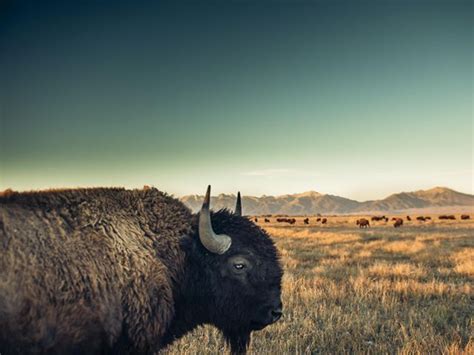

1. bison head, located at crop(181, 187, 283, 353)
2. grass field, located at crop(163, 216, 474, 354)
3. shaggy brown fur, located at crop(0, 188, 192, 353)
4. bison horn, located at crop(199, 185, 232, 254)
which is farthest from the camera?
grass field, located at crop(163, 216, 474, 354)

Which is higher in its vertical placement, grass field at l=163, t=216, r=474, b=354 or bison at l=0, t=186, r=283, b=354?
bison at l=0, t=186, r=283, b=354

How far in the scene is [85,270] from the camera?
12.4ft

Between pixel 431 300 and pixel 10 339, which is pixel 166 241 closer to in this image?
pixel 10 339

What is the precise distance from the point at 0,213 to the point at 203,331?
4.86 meters

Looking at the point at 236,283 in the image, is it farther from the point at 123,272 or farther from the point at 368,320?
the point at 368,320

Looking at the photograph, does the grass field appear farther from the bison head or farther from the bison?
the bison

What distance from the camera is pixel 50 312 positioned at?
3479 mm

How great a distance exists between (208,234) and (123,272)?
1.09 meters

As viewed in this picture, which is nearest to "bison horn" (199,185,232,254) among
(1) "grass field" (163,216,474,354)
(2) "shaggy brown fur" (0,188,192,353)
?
(2) "shaggy brown fur" (0,188,192,353)

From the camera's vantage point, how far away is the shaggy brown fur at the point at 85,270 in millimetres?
3373

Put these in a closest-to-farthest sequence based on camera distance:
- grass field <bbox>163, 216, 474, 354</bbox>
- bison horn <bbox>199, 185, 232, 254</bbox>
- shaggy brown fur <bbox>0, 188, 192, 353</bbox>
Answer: shaggy brown fur <bbox>0, 188, 192, 353</bbox>
bison horn <bbox>199, 185, 232, 254</bbox>
grass field <bbox>163, 216, 474, 354</bbox>

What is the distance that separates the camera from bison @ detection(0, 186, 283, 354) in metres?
3.45

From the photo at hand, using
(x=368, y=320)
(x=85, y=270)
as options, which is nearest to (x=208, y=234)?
(x=85, y=270)

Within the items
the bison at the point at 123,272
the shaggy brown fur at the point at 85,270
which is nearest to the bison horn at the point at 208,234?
the bison at the point at 123,272
